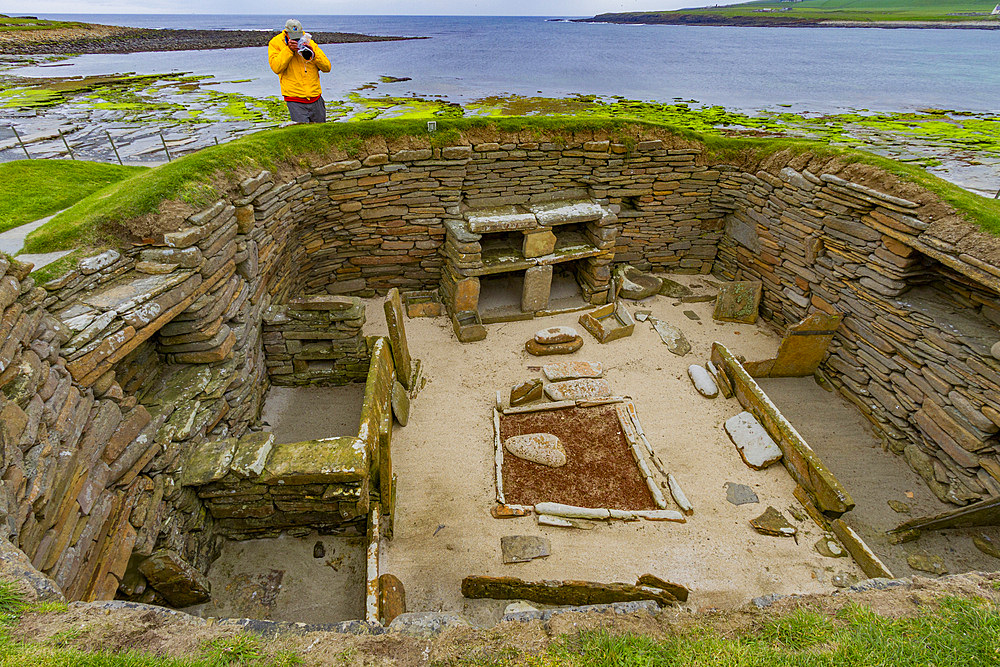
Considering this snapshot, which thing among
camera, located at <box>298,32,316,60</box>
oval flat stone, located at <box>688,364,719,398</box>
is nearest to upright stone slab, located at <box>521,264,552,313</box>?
oval flat stone, located at <box>688,364,719,398</box>

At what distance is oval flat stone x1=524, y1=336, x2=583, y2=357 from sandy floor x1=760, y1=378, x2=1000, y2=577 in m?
3.33

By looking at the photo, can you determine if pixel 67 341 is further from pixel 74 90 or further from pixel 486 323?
pixel 74 90

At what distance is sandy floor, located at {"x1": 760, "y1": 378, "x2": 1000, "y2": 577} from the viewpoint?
5484 mm

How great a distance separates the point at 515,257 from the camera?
9023mm

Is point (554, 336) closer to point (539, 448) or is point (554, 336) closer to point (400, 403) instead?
point (539, 448)

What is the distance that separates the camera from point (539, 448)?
6.23m

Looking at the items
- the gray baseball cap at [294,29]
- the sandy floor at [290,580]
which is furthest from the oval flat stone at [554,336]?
the gray baseball cap at [294,29]

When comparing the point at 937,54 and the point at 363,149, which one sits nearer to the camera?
the point at 363,149

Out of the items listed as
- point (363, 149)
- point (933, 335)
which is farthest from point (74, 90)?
point (933, 335)

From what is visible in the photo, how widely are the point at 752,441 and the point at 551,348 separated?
3.46 metres

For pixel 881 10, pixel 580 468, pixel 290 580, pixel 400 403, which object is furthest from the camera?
pixel 881 10

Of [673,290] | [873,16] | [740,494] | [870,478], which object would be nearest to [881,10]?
[873,16]

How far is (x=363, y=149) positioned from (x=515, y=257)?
3.61 meters

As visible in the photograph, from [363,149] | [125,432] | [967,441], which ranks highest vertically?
[363,149]
